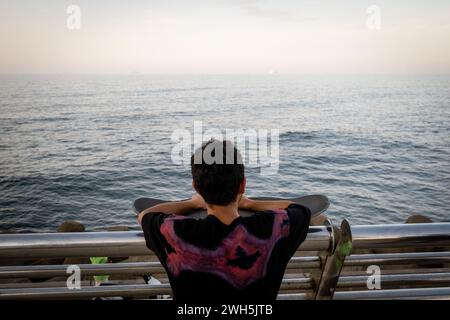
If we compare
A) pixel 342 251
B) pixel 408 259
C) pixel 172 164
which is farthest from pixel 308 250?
pixel 172 164

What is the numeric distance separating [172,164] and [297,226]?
38.9 meters

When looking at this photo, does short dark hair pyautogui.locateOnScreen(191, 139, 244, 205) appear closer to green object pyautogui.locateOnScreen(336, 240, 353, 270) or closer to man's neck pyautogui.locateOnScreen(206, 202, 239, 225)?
man's neck pyautogui.locateOnScreen(206, 202, 239, 225)

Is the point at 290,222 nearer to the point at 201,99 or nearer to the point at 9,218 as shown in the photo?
the point at 9,218

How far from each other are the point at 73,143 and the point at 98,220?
27.5 metres

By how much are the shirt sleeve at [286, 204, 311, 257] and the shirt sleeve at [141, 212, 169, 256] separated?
563 mm

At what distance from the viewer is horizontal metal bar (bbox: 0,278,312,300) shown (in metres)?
2.00

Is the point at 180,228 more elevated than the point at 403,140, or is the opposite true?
the point at 180,228

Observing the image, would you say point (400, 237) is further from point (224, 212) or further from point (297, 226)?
point (224, 212)

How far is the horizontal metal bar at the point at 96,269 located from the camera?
1907 millimetres

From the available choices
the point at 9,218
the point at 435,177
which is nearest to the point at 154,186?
the point at 9,218

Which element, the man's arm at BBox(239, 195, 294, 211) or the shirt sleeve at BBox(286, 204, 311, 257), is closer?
the shirt sleeve at BBox(286, 204, 311, 257)

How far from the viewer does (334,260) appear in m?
1.91

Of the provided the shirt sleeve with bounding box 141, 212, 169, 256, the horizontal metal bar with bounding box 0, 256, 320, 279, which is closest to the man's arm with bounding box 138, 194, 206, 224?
the shirt sleeve with bounding box 141, 212, 169, 256
